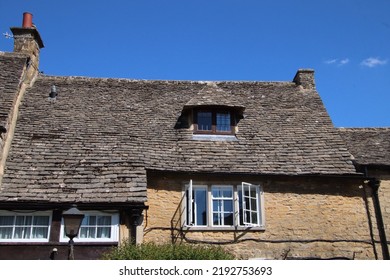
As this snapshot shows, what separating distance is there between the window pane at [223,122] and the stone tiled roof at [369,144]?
4.72 meters

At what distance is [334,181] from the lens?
44.1 ft

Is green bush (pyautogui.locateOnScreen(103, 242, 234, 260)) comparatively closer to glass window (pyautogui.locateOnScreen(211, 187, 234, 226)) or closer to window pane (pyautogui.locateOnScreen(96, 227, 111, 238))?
window pane (pyautogui.locateOnScreen(96, 227, 111, 238))

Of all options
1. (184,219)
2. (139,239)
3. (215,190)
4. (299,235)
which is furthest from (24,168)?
(299,235)

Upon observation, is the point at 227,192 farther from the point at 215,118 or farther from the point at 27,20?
the point at 27,20

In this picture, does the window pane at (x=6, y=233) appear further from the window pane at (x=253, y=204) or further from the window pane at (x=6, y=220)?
the window pane at (x=253, y=204)

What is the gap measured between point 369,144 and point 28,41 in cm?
1459

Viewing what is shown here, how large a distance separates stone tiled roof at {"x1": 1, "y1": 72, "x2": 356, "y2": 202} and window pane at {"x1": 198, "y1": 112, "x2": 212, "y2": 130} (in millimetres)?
536

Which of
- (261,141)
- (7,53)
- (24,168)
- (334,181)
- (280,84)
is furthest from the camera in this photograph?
(280,84)

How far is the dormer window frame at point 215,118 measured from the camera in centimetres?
1505

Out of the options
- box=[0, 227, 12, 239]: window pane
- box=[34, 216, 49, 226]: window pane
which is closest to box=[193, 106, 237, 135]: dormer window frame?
box=[34, 216, 49, 226]: window pane

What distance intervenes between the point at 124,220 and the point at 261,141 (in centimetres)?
583

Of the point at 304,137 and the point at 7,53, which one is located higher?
the point at 7,53

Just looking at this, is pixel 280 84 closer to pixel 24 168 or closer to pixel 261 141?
pixel 261 141

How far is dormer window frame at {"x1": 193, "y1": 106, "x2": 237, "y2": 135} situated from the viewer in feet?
49.4
